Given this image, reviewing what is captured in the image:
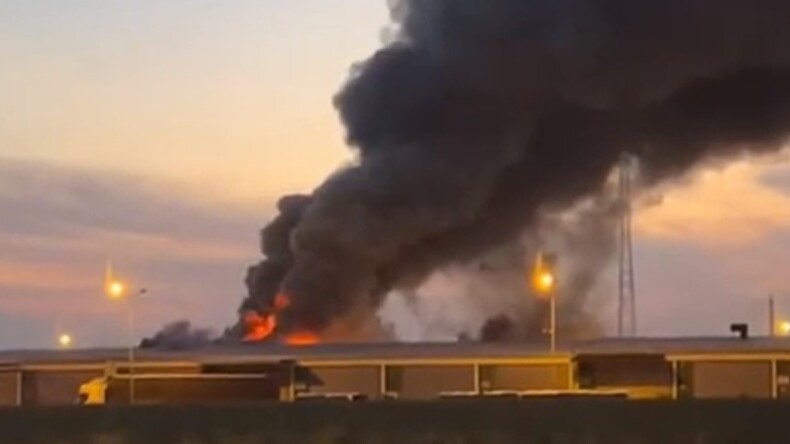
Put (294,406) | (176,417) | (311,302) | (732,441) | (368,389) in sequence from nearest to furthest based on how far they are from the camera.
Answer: (732,441) < (176,417) < (294,406) < (368,389) < (311,302)

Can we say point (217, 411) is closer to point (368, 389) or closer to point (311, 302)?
point (368, 389)

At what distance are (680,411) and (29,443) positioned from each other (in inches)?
608

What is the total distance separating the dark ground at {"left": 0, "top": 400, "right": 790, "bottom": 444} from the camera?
39312mm

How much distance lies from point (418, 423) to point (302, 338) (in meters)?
39.4

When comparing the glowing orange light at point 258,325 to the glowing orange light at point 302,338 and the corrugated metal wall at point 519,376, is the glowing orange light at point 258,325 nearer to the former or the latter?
the glowing orange light at point 302,338

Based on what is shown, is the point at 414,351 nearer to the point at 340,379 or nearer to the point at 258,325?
the point at 340,379

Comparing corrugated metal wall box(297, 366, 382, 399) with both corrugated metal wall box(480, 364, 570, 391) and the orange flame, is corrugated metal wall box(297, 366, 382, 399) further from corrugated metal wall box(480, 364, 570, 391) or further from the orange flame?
the orange flame

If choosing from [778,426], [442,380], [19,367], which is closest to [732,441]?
[778,426]

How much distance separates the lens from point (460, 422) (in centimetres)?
4397

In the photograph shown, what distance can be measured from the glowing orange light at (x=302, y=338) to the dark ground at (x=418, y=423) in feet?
90.9

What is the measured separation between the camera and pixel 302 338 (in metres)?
83.1

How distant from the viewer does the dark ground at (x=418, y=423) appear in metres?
39.3

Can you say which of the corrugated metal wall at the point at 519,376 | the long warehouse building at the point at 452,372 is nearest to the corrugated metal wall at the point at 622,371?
the long warehouse building at the point at 452,372

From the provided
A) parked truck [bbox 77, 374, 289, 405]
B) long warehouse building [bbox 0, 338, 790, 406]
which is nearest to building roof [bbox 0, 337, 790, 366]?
long warehouse building [bbox 0, 338, 790, 406]
